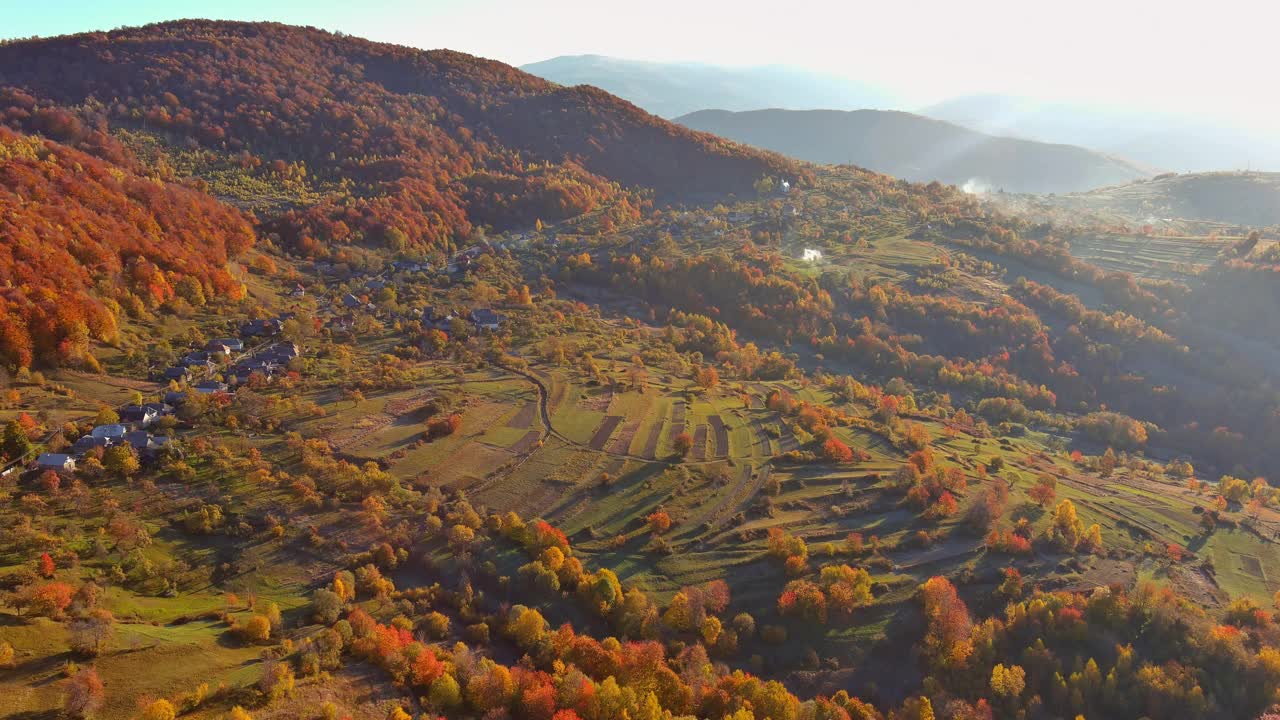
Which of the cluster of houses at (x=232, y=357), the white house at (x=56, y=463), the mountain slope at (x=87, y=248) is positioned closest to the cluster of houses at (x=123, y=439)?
the white house at (x=56, y=463)

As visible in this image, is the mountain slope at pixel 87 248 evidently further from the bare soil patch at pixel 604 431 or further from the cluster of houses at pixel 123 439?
the bare soil patch at pixel 604 431

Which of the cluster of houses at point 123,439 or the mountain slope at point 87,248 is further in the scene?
the mountain slope at point 87,248

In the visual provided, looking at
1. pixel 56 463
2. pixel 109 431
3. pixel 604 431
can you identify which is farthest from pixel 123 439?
pixel 604 431

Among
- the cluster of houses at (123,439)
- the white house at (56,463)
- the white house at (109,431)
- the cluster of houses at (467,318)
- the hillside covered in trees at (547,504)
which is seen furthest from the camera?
the cluster of houses at (467,318)

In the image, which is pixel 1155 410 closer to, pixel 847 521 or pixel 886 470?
pixel 886 470

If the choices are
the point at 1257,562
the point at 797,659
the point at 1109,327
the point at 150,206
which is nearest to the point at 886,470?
the point at 797,659

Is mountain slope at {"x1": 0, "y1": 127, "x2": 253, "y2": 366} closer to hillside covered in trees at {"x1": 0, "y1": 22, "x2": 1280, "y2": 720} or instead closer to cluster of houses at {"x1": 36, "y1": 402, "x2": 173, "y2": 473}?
hillside covered in trees at {"x1": 0, "y1": 22, "x2": 1280, "y2": 720}

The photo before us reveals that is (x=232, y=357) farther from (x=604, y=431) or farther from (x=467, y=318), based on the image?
(x=604, y=431)

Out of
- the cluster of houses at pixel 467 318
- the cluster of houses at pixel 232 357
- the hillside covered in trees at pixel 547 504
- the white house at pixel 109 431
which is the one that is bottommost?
the hillside covered in trees at pixel 547 504
